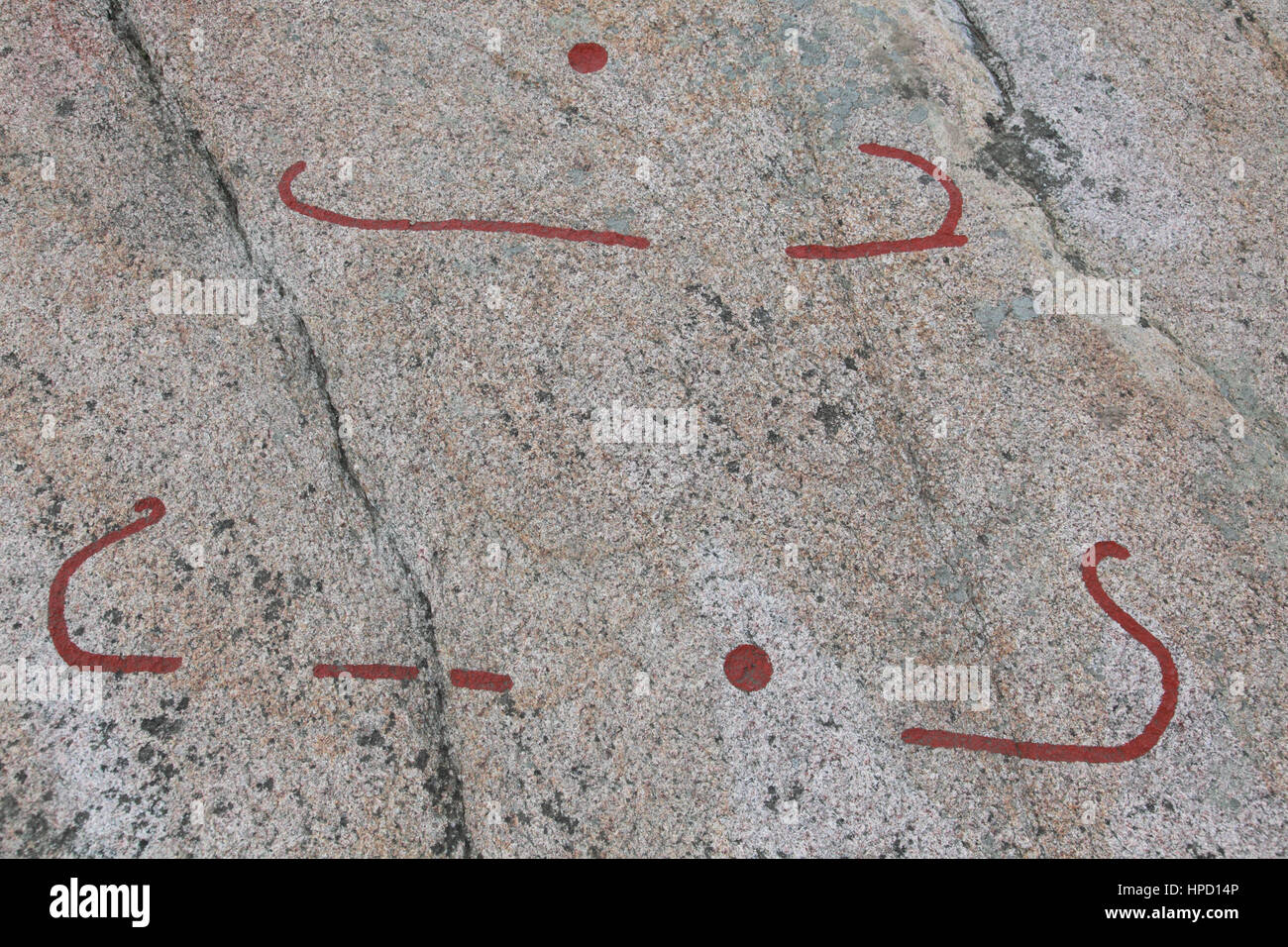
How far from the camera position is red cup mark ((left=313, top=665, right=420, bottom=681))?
10.2 feet

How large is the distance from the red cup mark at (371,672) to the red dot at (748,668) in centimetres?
115

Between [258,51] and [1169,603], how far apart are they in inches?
171

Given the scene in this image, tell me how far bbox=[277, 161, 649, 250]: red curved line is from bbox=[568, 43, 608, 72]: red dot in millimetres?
822

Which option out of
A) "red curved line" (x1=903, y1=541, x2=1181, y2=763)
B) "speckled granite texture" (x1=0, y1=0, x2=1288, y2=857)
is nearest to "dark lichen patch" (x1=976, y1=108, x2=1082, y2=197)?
"speckled granite texture" (x1=0, y1=0, x2=1288, y2=857)

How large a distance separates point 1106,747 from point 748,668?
1.27 m

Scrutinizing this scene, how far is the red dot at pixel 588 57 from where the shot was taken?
3.90 metres

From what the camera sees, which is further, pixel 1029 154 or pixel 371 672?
pixel 1029 154

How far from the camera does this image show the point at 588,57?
12.9 ft

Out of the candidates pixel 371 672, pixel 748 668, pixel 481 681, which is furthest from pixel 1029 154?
pixel 371 672

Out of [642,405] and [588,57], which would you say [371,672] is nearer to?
[642,405]

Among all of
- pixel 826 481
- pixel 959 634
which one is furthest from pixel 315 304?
pixel 959 634

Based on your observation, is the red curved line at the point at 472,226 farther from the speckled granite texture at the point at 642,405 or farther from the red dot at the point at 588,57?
the red dot at the point at 588,57

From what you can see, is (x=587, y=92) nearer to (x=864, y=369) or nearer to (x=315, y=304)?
(x=315, y=304)

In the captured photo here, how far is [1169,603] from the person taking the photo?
316cm
